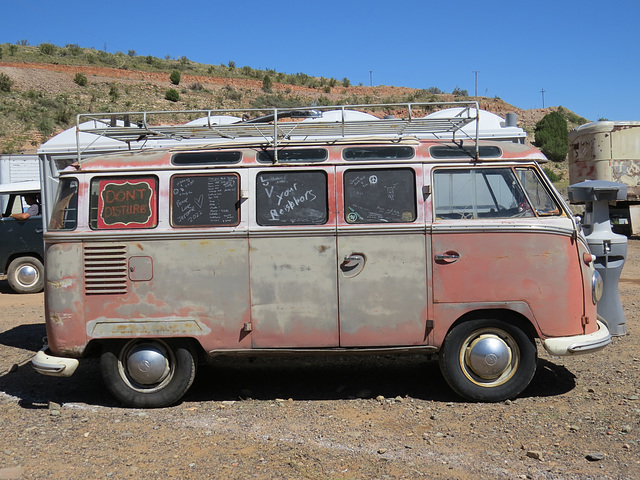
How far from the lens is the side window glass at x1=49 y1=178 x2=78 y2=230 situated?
19.3ft

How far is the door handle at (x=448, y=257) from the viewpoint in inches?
223

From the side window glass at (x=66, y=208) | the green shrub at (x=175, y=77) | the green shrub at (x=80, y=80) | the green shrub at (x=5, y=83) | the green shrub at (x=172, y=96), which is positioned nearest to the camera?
the side window glass at (x=66, y=208)

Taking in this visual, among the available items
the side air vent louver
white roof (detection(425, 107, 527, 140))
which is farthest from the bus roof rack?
white roof (detection(425, 107, 527, 140))

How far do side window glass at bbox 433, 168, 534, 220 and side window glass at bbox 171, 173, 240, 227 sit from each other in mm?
1840

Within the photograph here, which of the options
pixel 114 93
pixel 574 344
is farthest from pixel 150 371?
pixel 114 93

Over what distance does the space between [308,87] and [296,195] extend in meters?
52.8

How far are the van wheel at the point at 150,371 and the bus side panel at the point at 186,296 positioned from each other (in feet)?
0.62

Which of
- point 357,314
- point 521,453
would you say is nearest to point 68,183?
point 357,314

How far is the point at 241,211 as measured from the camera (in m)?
5.76

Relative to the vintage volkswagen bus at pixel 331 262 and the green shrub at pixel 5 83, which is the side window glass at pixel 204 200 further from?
the green shrub at pixel 5 83

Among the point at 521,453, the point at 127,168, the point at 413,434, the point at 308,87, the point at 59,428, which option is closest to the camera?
the point at 521,453

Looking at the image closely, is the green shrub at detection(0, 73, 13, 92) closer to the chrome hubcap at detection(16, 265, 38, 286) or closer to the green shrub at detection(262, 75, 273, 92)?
the green shrub at detection(262, 75, 273, 92)

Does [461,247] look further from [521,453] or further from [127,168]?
[127,168]

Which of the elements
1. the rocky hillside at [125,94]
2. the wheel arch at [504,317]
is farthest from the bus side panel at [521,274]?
the rocky hillside at [125,94]
